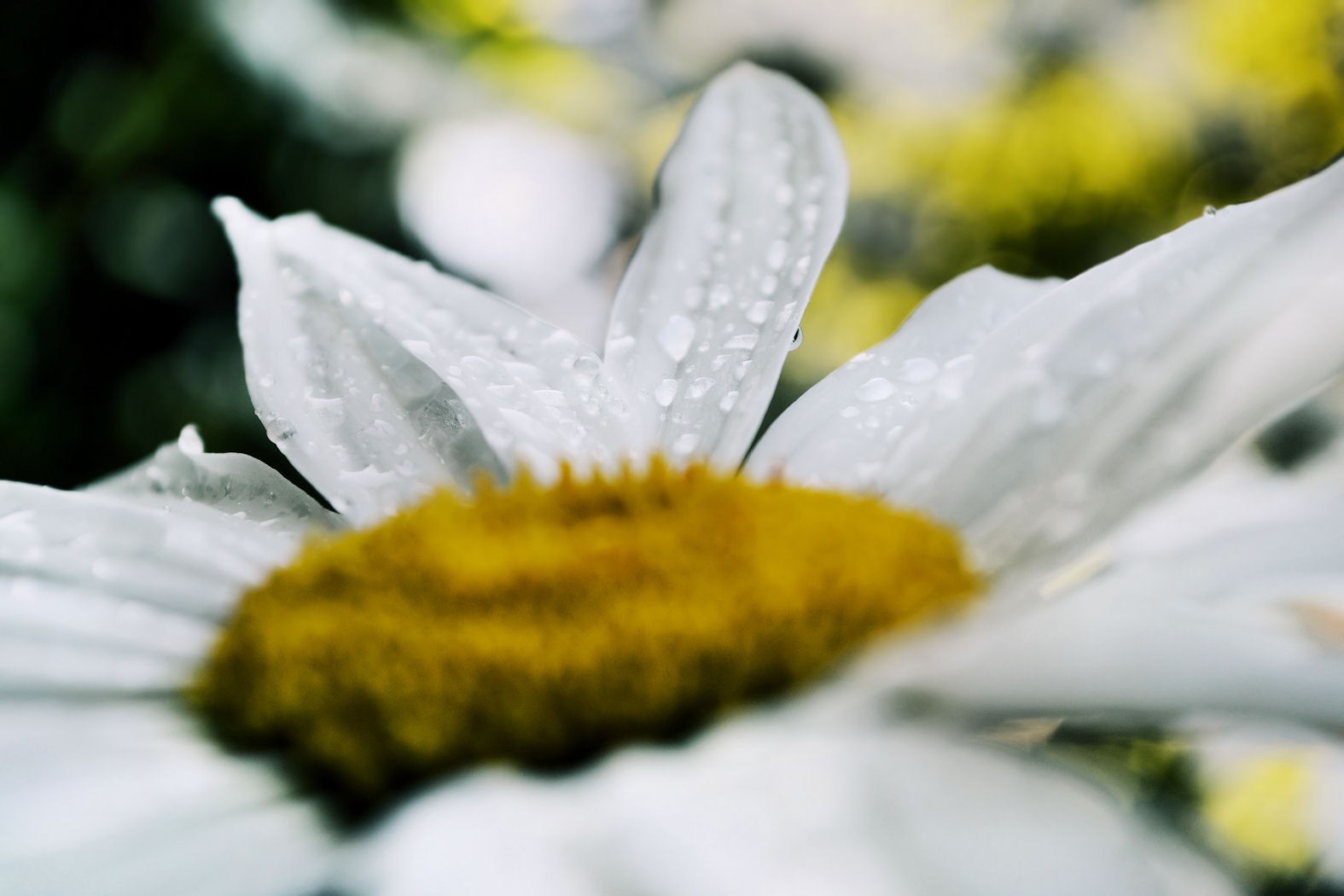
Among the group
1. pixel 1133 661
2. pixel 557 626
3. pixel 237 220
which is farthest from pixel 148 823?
pixel 237 220

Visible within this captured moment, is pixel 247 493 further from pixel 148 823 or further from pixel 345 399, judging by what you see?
pixel 148 823

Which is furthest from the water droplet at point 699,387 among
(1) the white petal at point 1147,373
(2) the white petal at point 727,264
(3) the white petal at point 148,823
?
(3) the white petal at point 148,823

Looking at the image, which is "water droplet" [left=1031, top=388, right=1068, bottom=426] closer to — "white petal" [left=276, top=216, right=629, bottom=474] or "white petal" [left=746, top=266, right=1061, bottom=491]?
"white petal" [left=746, top=266, right=1061, bottom=491]

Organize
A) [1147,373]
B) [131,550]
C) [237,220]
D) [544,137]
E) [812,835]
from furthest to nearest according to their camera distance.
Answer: [544,137] < [237,220] < [131,550] < [1147,373] < [812,835]

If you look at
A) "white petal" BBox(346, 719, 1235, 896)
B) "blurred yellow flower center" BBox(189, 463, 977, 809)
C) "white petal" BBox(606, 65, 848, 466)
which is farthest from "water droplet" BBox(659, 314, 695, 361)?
"white petal" BBox(346, 719, 1235, 896)

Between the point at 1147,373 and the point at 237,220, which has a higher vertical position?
the point at 1147,373
